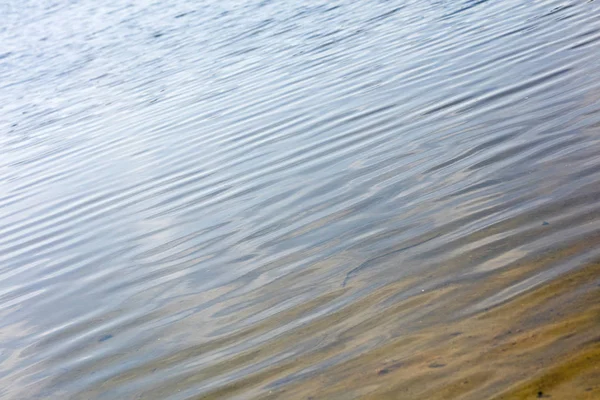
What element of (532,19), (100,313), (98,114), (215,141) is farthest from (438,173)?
(98,114)

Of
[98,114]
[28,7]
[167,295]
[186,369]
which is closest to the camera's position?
[186,369]

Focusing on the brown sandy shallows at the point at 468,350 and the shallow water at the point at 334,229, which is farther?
the shallow water at the point at 334,229

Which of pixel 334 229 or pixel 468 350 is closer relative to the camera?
pixel 468 350

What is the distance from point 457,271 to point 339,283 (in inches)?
28.4

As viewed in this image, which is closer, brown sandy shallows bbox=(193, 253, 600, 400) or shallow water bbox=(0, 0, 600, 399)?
brown sandy shallows bbox=(193, 253, 600, 400)

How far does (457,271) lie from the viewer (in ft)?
14.4

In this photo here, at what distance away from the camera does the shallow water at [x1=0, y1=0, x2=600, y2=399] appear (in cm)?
382

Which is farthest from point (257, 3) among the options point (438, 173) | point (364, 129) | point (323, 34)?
point (438, 173)

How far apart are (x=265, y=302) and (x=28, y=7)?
29466mm

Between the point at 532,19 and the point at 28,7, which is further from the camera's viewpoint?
the point at 28,7

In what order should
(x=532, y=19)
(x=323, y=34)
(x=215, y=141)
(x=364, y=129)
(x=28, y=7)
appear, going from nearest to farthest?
(x=364, y=129) < (x=215, y=141) < (x=532, y=19) < (x=323, y=34) < (x=28, y=7)

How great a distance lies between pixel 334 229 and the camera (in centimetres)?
554

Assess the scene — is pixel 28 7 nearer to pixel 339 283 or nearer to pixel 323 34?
pixel 323 34

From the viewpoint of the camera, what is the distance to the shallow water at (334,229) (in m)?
3.82
